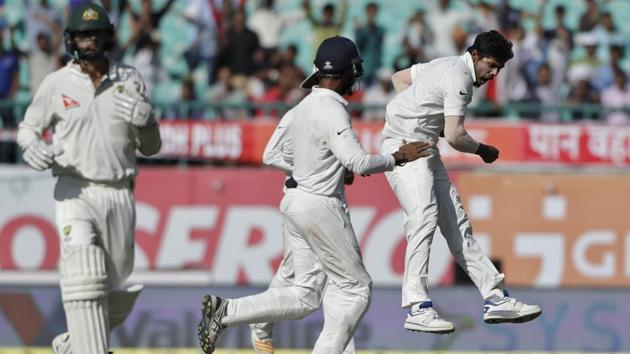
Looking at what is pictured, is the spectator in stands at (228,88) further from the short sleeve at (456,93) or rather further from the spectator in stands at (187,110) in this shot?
the short sleeve at (456,93)

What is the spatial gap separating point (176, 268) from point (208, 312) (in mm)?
6717

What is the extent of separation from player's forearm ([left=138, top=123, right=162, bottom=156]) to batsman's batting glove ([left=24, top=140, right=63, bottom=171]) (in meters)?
0.64

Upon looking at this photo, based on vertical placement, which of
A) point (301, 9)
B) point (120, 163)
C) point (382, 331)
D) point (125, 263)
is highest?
point (301, 9)

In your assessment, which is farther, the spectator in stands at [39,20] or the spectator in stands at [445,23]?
the spectator in stands at [445,23]

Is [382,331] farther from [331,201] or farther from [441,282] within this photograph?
[331,201]

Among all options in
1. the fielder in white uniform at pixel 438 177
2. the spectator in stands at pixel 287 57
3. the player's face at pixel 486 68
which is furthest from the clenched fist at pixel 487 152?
the spectator in stands at pixel 287 57

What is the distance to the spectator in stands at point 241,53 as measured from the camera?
17547mm

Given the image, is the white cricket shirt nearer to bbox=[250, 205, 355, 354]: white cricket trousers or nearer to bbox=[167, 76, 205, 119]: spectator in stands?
bbox=[250, 205, 355, 354]: white cricket trousers

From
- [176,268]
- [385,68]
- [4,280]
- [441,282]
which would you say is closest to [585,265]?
[441,282]

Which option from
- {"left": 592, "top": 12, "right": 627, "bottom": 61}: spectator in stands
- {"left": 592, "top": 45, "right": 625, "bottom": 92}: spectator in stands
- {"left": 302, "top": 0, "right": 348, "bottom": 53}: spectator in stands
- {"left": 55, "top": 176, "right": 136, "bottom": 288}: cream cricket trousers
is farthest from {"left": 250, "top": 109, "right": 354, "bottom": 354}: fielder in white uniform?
{"left": 592, "top": 12, "right": 627, "bottom": 61}: spectator in stands

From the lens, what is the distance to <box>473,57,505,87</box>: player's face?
10.0 m

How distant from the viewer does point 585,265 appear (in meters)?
17.0

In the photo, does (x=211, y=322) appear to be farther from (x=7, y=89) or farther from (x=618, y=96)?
(x=618, y=96)

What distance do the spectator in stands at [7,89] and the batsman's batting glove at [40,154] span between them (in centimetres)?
674
